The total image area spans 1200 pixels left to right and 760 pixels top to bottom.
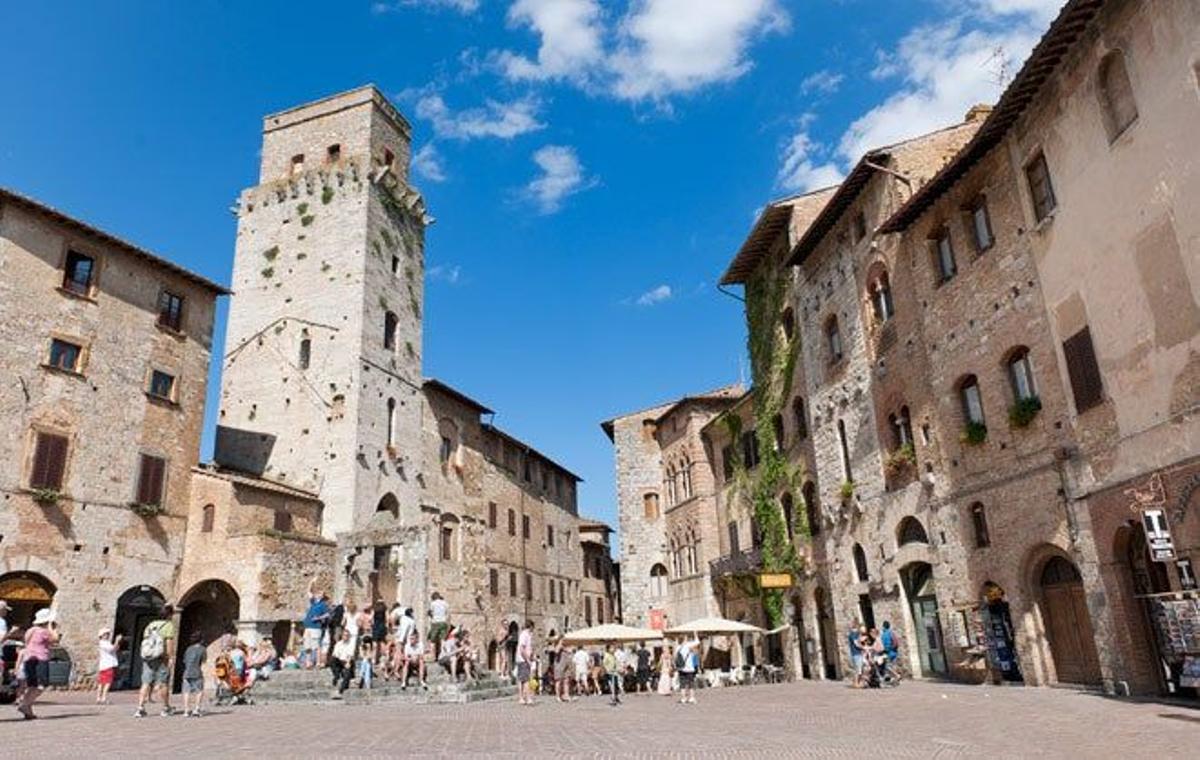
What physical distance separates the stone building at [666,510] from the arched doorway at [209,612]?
19440 millimetres

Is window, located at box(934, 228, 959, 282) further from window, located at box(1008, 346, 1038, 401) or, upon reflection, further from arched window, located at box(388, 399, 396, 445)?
arched window, located at box(388, 399, 396, 445)

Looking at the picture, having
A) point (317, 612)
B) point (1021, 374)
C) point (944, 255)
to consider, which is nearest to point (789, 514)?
point (944, 255)

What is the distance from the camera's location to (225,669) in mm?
20156

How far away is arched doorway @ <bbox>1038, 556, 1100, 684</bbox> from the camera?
53.4ft

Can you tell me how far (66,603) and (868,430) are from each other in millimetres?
23232

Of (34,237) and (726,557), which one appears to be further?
(726,557)

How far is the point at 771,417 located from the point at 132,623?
22.4m

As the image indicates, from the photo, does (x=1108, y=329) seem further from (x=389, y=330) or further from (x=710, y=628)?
(x=389, y=330)

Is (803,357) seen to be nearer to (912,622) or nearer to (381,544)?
(912,622)

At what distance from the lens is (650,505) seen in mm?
43188

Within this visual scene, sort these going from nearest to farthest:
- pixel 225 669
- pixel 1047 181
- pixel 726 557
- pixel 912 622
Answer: pixel 1047 181 → pixel 225 669 → pixel 912 622 → pixel 726 557

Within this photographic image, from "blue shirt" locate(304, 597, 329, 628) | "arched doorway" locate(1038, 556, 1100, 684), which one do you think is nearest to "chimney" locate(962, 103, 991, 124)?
"arched doorway" locate(1038, 556, 1100, 684)

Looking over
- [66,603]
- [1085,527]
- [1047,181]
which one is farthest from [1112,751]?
Result: [66,603]

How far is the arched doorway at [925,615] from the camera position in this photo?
2070cm
